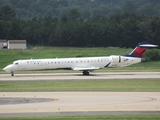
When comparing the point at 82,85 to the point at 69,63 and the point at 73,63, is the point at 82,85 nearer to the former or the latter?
the point at 69,63

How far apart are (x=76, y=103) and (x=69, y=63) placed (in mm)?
27317

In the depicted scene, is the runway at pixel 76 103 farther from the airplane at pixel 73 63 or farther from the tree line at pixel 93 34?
the tree line at pixel 93 34

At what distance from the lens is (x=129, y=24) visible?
375 feet

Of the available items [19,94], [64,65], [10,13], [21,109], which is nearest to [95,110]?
[21,109]

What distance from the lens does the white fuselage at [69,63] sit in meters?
59.1

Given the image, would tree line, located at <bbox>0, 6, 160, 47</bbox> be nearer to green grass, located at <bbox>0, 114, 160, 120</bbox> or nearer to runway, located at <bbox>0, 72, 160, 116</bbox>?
runway, located at <bbox>0, 72, 160, 116</bbox>

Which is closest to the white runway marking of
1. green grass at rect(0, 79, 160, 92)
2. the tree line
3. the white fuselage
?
green grass at rect(0, 79, 160, 92)

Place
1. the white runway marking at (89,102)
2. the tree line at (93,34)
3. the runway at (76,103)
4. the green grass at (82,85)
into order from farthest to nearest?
1. the tree line at (93,34)
2. the green grass at (82,85)
3. the white runway marking at (89,102)
4. the runway at (76,103)

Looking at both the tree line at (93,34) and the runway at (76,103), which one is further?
the tree line at (93,34)

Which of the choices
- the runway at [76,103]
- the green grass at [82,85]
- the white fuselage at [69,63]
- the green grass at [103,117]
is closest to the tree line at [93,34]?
the white fuselage at [69,63]

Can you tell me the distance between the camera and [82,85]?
45219 mm

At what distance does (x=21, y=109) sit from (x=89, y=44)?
81.2 metres

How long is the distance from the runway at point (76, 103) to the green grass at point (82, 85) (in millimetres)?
3093

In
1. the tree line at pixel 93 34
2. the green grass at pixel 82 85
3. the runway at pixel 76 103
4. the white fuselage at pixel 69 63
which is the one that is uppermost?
the tree line at pixel 93 34
